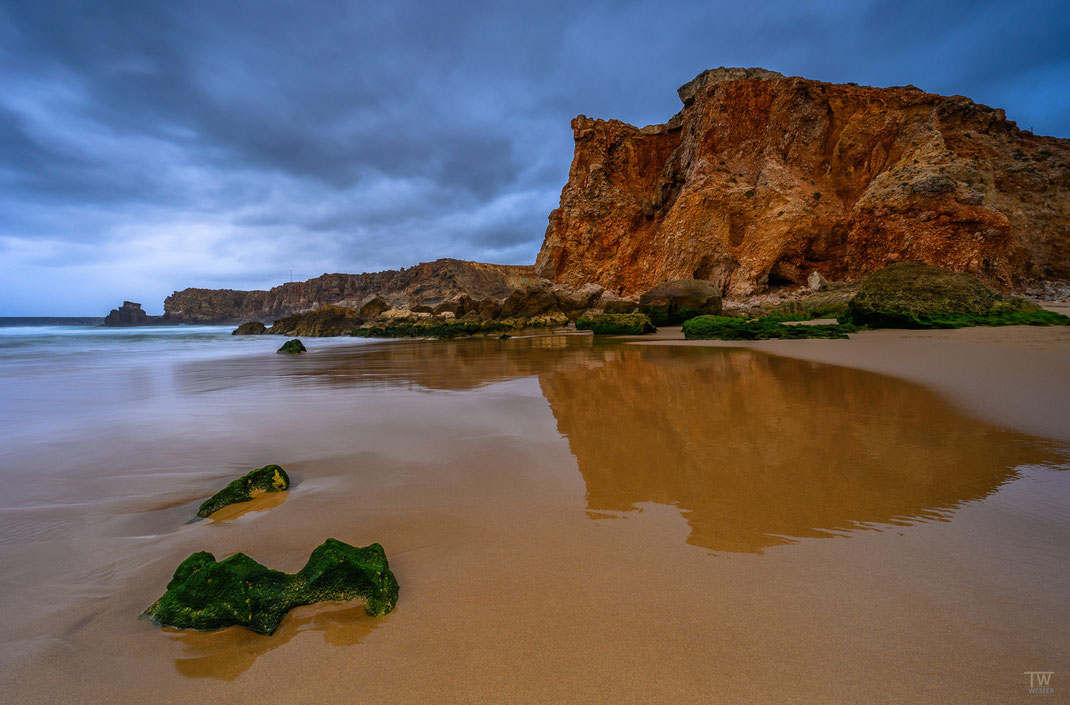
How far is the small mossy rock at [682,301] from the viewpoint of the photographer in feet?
53.9

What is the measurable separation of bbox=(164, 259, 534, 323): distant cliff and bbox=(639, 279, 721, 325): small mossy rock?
196 ft

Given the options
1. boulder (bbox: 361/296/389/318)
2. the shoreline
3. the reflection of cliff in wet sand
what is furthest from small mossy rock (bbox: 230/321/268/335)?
the reflection of cliff in wet sand

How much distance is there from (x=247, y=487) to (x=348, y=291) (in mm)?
100528

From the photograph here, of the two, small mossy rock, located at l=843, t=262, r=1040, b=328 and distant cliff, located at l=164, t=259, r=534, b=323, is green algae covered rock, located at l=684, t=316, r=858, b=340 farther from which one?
distant cliff, located at l=164, t=259, r=534, b=323

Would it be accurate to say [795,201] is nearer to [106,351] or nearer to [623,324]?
[623,324]

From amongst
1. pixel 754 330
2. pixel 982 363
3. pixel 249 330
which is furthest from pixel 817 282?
pixel 249 330

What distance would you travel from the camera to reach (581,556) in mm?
1565

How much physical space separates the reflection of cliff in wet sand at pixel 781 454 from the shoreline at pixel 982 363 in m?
0.29

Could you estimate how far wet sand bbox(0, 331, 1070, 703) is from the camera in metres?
1.03

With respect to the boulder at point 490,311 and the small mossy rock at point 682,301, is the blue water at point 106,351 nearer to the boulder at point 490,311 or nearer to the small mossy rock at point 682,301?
the boulder at point 490,311

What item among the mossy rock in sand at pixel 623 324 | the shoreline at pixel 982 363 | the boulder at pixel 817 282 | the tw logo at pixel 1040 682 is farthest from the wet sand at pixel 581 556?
the boulder at pixel 817 282

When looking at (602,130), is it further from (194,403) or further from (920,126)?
(194,403)

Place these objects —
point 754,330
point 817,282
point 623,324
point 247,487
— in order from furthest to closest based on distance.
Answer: point 817,282
point 623,324
point 754,330
point 247,487

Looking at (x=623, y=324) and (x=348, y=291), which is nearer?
(x=623, y=324)
